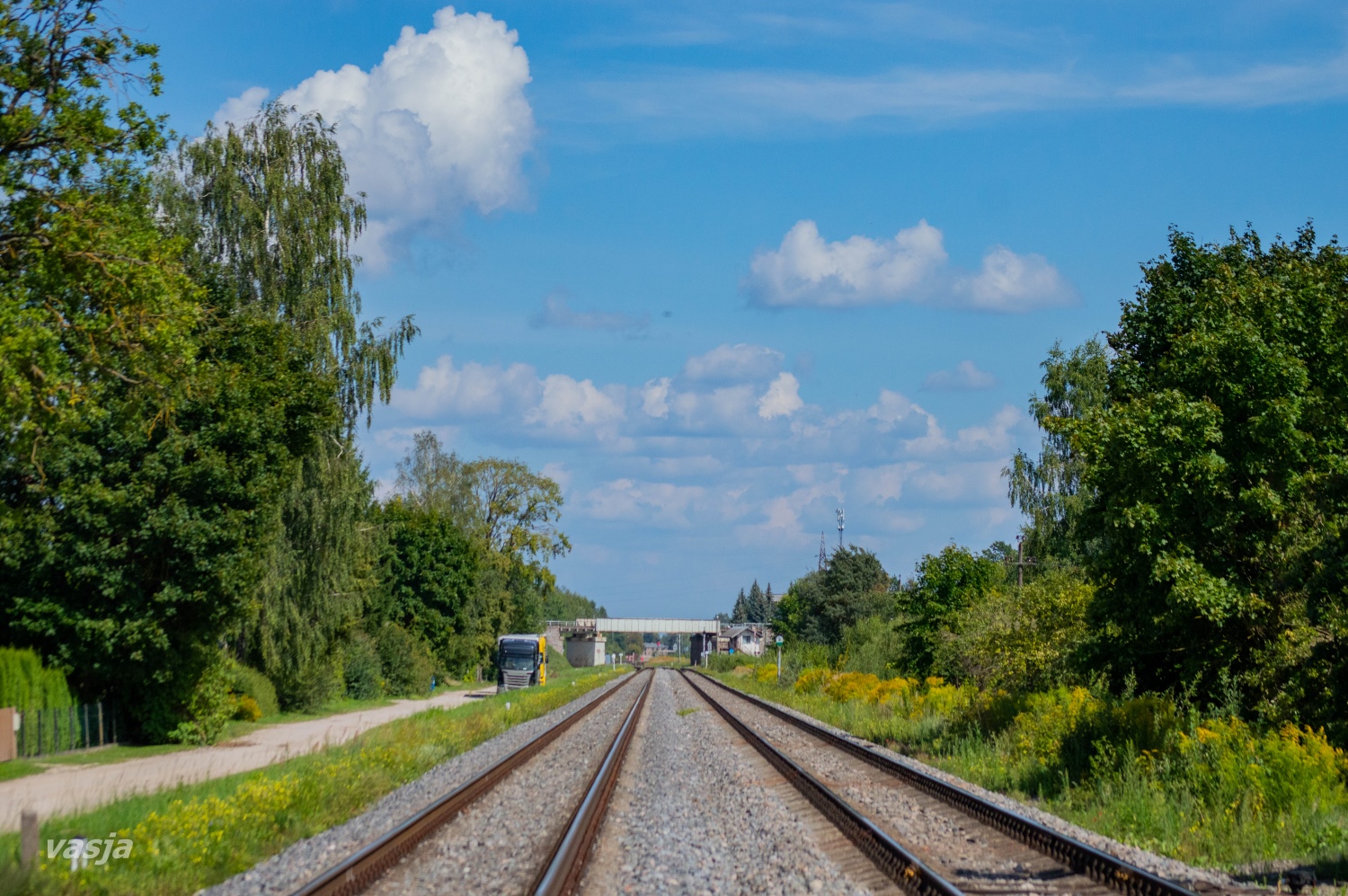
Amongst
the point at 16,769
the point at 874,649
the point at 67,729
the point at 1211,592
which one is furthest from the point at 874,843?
the point at 874,649

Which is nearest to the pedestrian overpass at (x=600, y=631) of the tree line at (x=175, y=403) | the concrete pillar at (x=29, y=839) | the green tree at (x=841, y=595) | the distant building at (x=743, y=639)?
the distant building at (x=743, y=639)

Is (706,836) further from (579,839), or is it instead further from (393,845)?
(393,845)

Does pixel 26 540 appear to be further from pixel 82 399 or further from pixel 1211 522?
pixel 1211 522

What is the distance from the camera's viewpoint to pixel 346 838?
1184 cm

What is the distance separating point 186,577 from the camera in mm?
23844

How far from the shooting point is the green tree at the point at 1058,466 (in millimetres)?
47031

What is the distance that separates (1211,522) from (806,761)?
789cm

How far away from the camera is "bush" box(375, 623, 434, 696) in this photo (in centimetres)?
5259

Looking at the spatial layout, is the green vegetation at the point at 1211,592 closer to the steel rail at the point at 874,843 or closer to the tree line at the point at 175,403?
the steel rail at the point at 874,843

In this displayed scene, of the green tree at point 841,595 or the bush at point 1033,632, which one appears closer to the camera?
the bush at point 1033,632

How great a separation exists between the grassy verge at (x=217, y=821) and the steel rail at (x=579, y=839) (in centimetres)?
298

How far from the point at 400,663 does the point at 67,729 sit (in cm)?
3041

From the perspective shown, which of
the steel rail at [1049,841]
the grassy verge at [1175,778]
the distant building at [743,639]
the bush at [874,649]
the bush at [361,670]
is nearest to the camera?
the steel rail at [1049,841]

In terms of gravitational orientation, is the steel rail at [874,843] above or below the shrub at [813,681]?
above
